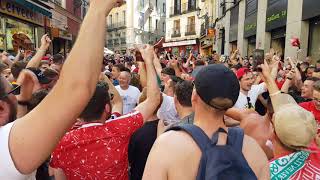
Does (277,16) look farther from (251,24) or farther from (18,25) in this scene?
(18,25)

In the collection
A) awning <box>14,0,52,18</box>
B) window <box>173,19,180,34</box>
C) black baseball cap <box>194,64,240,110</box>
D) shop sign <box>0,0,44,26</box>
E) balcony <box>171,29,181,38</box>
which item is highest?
window <box>173,19,180,34</box>

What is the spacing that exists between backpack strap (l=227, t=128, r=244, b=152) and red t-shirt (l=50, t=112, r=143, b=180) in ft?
2.82

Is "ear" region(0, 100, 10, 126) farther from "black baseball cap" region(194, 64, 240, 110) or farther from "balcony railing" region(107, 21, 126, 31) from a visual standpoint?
"balcony railing" region(107, 21, 126, 31)

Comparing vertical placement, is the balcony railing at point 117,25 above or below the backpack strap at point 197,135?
above

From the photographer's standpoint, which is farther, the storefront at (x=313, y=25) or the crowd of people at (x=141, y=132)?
the storefront at (x=313, y=25)

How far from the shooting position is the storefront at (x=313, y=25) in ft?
38.7

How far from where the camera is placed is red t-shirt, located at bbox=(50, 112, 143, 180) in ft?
8.25

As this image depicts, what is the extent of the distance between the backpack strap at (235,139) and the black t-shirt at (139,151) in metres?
1.53

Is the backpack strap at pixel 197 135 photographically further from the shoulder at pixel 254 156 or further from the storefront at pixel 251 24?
the storefront at pixel 251 24

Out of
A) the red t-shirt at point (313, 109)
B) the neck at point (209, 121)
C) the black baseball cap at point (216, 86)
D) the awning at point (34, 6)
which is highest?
the awning at point (34, 6)

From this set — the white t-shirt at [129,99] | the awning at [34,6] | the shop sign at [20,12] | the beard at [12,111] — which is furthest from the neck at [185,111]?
the awning at [34,6]

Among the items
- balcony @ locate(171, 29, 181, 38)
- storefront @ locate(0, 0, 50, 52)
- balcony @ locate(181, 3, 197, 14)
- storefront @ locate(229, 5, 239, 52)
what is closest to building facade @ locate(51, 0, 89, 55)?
storefront @ locate(0, 0, 50, 52)

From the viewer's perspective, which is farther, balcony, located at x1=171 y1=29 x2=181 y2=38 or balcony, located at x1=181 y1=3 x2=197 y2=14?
balcony, located at x1=171 y1=29 x2=181 y2=38

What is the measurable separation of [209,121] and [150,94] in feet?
3.36
